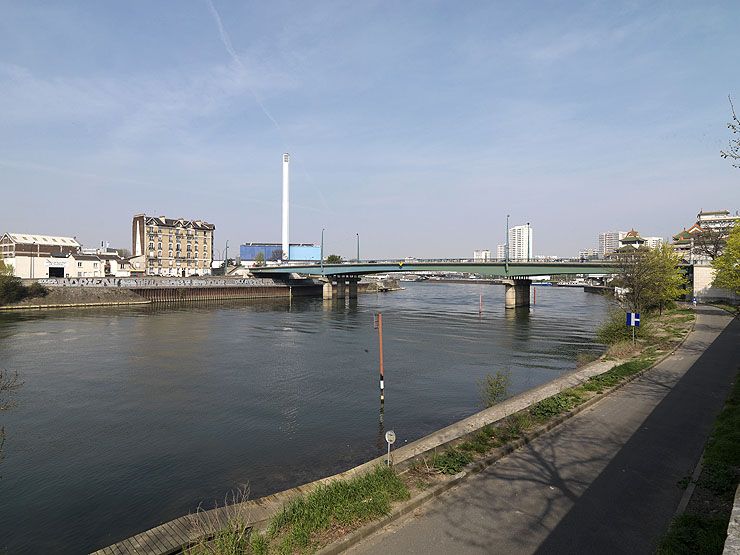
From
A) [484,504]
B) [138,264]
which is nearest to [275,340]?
[484,504]

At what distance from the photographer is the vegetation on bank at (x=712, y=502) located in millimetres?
7027

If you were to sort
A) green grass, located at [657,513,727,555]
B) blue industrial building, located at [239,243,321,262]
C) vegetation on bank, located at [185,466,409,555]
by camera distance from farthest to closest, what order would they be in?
blue industrial building, located at [239,243,321,262] < vegetation on bank, located at [185,466,409,555] < green grass, located at [657,513,727,555]

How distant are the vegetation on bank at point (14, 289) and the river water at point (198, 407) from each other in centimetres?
1841

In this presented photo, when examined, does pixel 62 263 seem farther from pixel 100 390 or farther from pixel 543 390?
pixel 543 390

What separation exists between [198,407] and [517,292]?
58.6m

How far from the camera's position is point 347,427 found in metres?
17.6

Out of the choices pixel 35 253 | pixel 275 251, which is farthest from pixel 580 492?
pixel 275 251

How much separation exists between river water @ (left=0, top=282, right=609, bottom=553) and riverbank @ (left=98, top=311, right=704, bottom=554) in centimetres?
205

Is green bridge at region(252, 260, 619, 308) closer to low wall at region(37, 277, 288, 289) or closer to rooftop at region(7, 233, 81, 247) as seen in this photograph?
low wall at region(37, 277, 288, 289)

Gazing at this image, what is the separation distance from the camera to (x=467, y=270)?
223 ft

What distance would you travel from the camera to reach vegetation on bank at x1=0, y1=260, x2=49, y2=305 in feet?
192

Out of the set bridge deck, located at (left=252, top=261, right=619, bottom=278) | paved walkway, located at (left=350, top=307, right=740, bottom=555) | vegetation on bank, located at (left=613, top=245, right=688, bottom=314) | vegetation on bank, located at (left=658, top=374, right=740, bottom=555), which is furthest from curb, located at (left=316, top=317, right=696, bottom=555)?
bridge deck, located at (left=252, top=261, right=619, bottom=278)

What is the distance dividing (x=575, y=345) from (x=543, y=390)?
19.2 m

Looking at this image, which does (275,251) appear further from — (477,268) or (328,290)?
(477,268)
